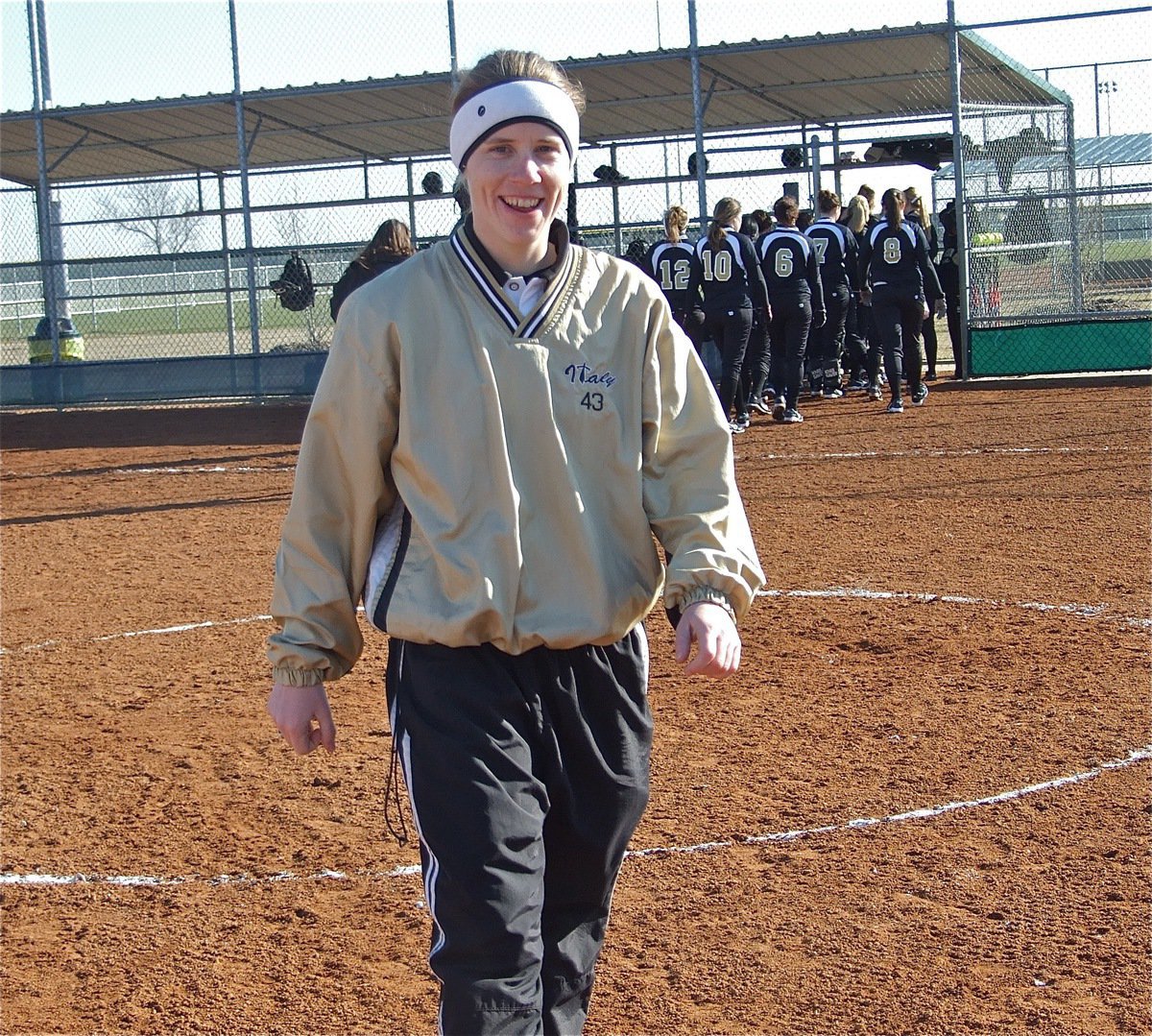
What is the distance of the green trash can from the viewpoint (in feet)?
72.5

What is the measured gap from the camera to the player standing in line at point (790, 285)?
15.8 meters

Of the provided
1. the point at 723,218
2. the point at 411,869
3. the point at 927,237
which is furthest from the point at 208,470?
the point at 411,869

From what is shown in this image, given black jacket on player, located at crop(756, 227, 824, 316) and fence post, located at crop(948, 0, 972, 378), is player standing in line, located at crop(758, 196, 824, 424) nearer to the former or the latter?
black jacket on player, located at crop(756, 227, 824, 316)

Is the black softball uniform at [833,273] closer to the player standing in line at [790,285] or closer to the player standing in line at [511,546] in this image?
the player standing in line at [790,285]

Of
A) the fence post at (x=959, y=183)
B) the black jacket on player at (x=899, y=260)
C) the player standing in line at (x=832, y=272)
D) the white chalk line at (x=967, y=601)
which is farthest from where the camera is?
the fence post at (x=959, y=183)

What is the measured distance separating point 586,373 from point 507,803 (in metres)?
0.80

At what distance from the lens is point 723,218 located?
48.5 feet

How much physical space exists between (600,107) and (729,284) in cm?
775

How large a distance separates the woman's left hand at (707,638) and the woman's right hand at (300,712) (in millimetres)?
676

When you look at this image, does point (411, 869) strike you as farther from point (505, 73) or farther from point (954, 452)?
point (954, 452)

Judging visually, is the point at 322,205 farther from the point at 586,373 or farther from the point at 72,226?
the point at 586,373

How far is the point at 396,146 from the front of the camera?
24719 mm

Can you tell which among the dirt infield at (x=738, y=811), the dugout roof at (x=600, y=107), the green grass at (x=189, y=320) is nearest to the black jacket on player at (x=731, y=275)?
the dugout roof at (x=600, y=107)

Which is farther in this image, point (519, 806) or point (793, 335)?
point (793, 335)
